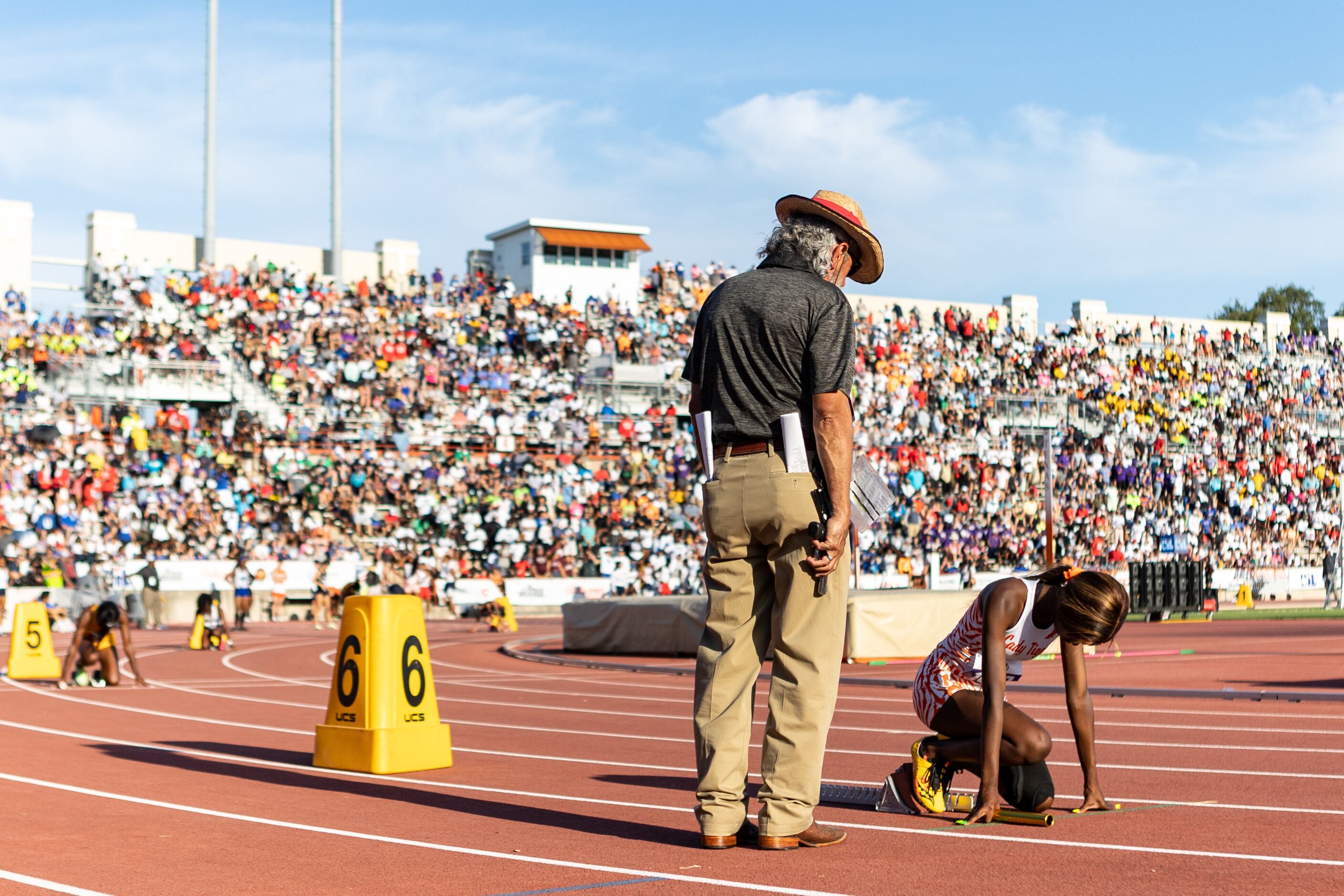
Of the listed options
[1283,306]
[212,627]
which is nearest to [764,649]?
[212,627]

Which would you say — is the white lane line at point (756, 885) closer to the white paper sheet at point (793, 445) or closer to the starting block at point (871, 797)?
the starting block at point (871, 797)

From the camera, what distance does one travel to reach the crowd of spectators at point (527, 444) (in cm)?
3388

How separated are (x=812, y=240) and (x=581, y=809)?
9.44 ft

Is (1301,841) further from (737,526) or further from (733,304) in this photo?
(733,304)

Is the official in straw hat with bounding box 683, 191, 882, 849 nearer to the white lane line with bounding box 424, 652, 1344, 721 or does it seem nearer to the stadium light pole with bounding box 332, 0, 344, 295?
the white lane line with bounding box 424, 652, 1344, 721

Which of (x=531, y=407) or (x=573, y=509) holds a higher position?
(x=531, y=407)

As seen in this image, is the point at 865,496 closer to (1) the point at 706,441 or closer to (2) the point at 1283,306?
(1) the point at 706,441

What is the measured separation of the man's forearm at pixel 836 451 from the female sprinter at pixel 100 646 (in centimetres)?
1192

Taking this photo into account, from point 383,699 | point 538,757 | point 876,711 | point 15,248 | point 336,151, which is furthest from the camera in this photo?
point 336,151

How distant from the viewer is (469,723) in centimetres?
1202

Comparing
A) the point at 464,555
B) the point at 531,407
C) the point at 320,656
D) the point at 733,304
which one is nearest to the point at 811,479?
the point at 733,304

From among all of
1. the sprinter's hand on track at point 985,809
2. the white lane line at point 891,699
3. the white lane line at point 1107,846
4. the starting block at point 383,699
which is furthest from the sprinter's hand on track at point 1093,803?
the starting block at point 383,699

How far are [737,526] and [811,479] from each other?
32 cm

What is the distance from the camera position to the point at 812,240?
5652 mm
